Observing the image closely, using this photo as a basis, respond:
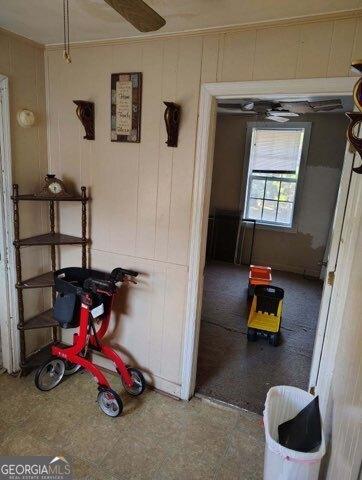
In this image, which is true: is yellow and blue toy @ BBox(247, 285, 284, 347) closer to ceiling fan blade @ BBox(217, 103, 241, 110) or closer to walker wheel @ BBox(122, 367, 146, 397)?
walker wheel @ BBox(122, 367, 146, 397)

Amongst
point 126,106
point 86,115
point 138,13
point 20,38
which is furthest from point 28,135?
point 138,13

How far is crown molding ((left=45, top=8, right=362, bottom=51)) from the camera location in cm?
152

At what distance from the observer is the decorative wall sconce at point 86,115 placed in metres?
2.10

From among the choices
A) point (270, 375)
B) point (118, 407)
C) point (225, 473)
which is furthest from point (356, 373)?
point (270, 375)

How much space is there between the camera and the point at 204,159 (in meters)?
1.93

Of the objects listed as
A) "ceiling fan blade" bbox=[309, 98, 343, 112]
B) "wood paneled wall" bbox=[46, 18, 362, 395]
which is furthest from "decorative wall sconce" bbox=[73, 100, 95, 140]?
"ceiling fan blade" bbox=[309, 98, 343, 112]

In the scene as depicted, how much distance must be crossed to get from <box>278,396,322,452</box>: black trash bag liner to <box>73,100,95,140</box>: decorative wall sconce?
2.06 metres

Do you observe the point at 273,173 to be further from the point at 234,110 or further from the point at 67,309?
the point at 67,309

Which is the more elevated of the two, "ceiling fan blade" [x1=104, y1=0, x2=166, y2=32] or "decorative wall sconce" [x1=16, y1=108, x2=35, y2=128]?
"ceiling fan blade" [x1=104, y1=0, x2=166, y2=32]

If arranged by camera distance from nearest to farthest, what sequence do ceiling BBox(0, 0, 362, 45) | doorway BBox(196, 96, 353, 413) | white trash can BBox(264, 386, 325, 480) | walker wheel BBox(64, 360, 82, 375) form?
white trash can BBox(264, 386, 325, 480)
ceiling BBox(0, 0, 362, 45)
walker wheel BBox(64, 360, 82, 375)
doorway BBox(196, 96, 353, 413)

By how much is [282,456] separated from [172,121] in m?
1.76

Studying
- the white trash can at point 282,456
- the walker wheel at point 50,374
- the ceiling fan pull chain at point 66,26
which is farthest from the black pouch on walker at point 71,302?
the ceiling fan pull chain at point 66,26

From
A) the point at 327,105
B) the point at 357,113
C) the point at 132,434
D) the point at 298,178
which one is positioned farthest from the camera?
the point at 298,178

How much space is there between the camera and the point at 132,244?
88.8 inches
